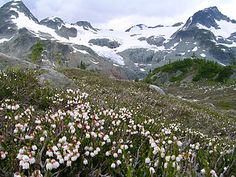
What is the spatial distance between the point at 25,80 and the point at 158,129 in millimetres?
8099

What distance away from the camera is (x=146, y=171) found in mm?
5750

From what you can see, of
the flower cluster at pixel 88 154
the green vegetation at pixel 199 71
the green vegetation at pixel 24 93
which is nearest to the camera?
the flower cluster at pixel 88 154

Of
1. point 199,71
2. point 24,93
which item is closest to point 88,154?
point 24,93

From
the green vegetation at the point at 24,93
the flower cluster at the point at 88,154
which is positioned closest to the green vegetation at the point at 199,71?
the green vegetation at the point at 24,93

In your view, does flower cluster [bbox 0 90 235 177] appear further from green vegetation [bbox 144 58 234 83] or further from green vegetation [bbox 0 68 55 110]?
green vegetation [bbox 144 58 234 83]

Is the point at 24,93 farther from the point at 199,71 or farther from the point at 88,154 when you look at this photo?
the point at 199,71

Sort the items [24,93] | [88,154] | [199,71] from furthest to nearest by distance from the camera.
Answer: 1. [199,71]
2. [24,93]
3. [88,154]

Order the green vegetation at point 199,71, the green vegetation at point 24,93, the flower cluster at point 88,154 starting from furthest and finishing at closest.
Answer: the green vegetation at point 199,71 → the green vegetation at point 24,93 → the flower cluster at point 88,154

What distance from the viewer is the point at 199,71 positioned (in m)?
96.4

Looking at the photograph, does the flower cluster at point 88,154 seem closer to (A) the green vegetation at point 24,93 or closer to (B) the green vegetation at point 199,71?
(A) the green vegetation at point 24,93

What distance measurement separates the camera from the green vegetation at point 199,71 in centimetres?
9054

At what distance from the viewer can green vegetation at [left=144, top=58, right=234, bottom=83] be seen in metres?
90.5

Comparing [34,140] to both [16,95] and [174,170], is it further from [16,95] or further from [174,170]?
[16,95]

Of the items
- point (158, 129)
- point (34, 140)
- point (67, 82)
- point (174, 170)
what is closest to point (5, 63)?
point (67, 82)
